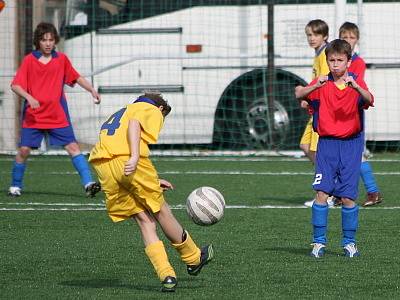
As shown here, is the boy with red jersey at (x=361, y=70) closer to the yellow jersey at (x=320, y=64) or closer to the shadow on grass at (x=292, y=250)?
the yellow jersey at (x=320, y=64)

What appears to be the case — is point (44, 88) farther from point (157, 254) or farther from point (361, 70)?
point (157, 254)

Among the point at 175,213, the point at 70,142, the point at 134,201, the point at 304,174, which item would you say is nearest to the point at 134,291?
the point at 134,201

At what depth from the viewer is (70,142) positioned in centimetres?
1193

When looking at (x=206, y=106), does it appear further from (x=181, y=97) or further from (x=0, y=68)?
(x=0, y=68)

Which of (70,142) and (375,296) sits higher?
(70,142)

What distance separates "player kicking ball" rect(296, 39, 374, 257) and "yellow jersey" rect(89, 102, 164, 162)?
1.60 metres

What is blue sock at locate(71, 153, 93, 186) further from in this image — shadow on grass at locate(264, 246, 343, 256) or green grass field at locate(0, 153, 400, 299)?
shadow on grass at locate(264, 246, 343, 256)

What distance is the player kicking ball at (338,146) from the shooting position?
26.2 ft

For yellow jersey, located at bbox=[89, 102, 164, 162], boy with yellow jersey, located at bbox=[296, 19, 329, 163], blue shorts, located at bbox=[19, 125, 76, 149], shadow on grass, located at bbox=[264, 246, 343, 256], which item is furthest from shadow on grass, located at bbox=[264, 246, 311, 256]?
blue shorts, located at bbox=[19, 125, 76, 149]

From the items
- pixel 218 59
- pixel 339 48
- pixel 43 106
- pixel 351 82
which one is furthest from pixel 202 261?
pixel 218 59

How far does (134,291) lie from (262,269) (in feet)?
3.56

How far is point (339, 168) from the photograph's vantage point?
8031mm

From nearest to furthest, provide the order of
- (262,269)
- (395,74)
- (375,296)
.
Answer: (375,296)
(262,269)
(395,74)

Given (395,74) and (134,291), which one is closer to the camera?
(134,291)
